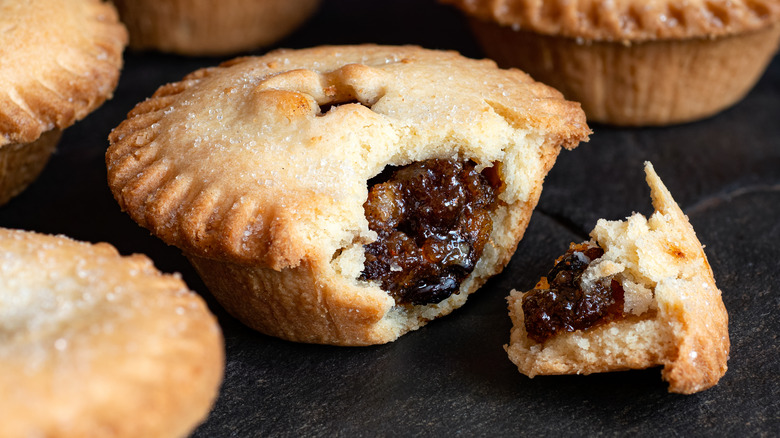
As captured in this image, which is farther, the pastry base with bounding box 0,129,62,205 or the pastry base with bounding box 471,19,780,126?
the pastry base with bounding box 471,19,780,126

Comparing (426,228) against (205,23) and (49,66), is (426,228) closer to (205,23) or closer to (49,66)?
(49,66)

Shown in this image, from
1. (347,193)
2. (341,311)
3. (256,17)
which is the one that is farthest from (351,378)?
(256,17)

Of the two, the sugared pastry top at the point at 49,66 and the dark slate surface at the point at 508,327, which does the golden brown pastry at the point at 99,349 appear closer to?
the dark slate surface at the point at 508,327

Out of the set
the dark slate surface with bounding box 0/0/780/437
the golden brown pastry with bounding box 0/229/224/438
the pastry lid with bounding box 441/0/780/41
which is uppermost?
the golden brown pastry with bounding box 0/229/224/438

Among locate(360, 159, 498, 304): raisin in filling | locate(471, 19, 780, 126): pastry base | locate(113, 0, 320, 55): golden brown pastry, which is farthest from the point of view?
locate(113, 0, 320, 55): golden brown pastry

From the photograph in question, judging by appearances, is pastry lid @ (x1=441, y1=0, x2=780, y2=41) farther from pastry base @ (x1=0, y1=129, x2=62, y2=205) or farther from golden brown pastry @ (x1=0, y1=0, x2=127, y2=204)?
pastry base @ (x1=0, y1=129, x2=62, y2=205)

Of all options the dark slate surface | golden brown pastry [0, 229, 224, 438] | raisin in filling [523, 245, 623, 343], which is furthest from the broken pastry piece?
golden brown pastry [0, 229, 224, 438]

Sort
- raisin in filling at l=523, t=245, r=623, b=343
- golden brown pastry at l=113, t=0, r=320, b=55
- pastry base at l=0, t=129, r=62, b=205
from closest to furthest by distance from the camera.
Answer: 1. raisin in filling at l=523, t=245, r=623, b=343
2. pastry base at l=0, t=129, r=62, b=205
3. golden brown pastry at l=113, t=0, r=320, b=55

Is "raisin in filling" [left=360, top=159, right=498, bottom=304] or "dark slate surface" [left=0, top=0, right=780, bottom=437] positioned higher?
"raisin in filling" [left=360, top=159, right=498, bottom=304]
